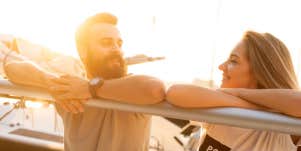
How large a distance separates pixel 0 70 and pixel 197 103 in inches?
57.3

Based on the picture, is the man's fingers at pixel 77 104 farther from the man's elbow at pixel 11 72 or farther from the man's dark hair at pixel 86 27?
the man's dark hair at pixel 86 27

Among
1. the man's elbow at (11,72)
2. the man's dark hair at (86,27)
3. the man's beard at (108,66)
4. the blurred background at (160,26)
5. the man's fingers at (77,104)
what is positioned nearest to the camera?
the man's fingers at (77,104)

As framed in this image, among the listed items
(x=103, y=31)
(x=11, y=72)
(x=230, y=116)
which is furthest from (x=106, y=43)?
(x=230, y=116)

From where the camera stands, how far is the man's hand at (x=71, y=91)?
83 cm

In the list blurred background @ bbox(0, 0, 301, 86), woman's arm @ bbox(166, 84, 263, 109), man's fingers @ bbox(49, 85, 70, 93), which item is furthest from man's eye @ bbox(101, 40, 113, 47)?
blurred background @ bbox(0, 0, 301, 86)

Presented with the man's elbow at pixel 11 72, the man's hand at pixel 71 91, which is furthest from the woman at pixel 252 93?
the man's elbow at pixel 11 72

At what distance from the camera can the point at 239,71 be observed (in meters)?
1.01

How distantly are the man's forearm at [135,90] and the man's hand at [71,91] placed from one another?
0.05 metres

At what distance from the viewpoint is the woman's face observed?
101 centimetres

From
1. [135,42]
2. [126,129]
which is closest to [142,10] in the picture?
[135,42]

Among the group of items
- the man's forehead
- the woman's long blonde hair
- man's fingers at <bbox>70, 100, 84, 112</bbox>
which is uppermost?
the man's forehead

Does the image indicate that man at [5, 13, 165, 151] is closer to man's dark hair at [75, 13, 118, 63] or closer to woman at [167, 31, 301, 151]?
man's dark hair at [75, 13, 118, 63]

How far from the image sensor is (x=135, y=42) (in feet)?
14.8

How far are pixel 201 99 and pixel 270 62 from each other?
1.13 ft
